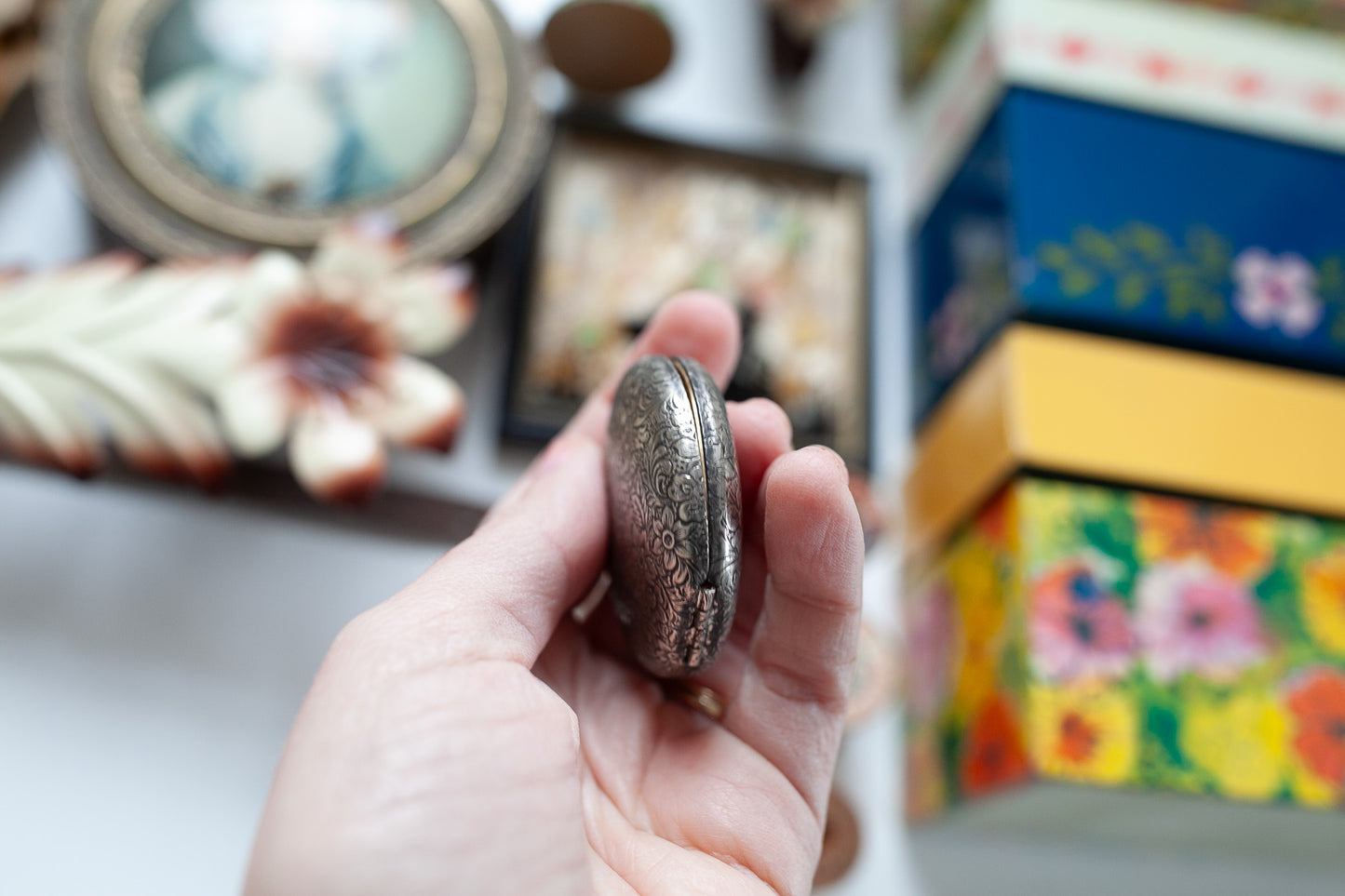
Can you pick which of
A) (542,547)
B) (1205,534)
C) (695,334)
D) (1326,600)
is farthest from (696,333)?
(1326,600)

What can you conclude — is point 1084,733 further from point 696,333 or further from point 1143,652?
point 696,333

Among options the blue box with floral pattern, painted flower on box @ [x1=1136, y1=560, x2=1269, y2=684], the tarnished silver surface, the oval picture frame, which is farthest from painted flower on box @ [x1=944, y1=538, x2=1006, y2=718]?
the oval picture frame

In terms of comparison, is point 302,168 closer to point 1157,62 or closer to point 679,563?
point 679,563

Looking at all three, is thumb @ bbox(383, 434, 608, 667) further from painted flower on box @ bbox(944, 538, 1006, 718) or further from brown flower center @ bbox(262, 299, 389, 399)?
painted flower on box @ bbox(944, 538, 1006, 718)

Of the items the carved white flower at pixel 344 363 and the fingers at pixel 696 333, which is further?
the carved white flower at pixel 344 363

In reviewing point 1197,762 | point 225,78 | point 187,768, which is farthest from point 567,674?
point 225,78

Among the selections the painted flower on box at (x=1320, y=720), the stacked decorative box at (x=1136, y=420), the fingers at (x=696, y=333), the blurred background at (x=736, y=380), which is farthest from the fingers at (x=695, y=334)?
the painted flower on box at (x=1320, y=720)

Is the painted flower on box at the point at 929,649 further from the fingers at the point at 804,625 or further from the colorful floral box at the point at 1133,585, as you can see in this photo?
the fingers at the point at 804,625
